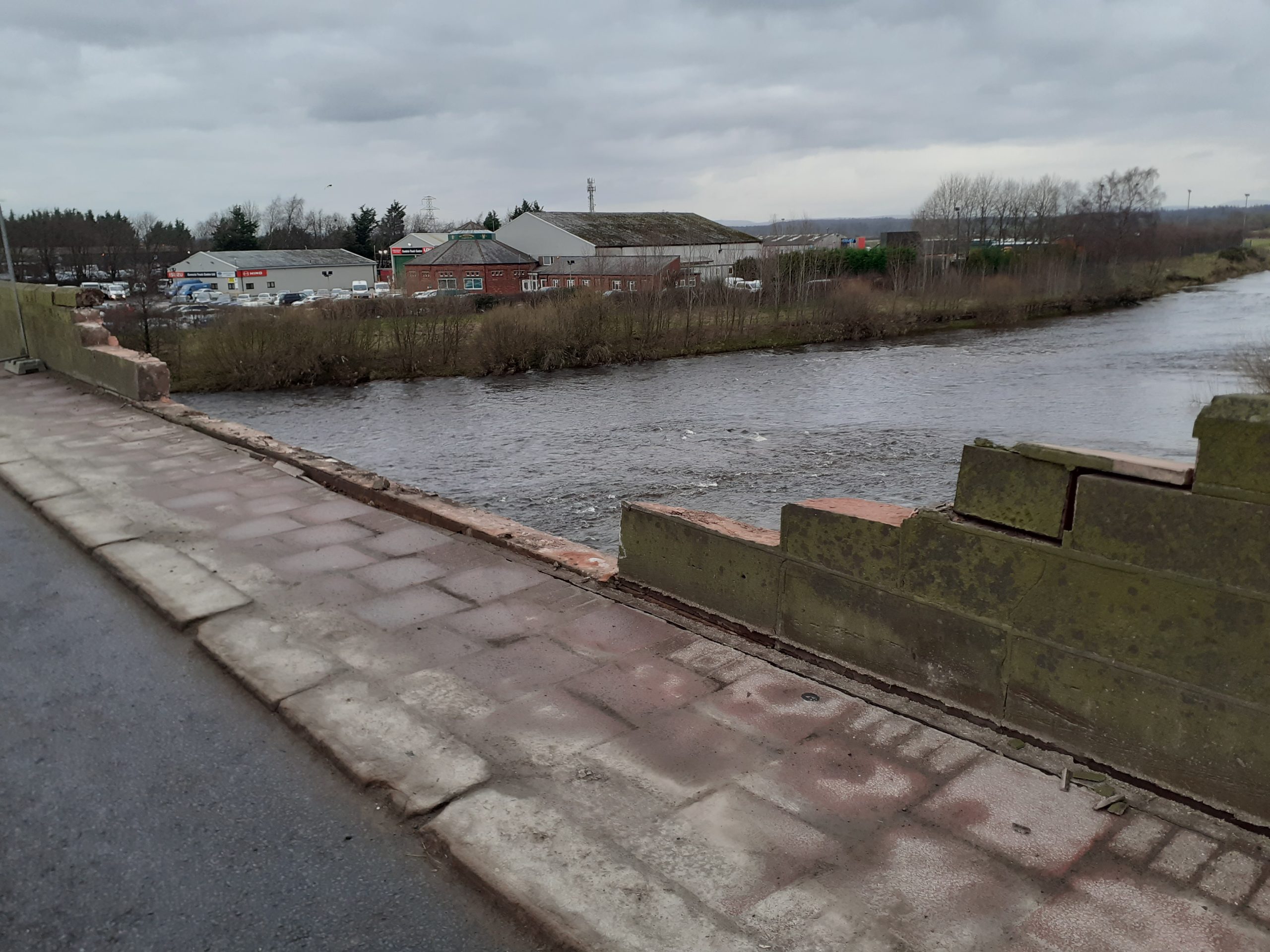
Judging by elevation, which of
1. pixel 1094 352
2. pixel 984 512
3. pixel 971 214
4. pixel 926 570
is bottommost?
pixel 1094 352

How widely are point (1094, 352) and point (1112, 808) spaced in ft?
103

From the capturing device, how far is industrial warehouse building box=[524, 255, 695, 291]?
39.5m

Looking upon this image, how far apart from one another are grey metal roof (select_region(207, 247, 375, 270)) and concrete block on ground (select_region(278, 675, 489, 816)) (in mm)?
81073

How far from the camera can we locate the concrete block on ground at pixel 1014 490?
9.81ft

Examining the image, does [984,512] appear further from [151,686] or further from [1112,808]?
[151,686]

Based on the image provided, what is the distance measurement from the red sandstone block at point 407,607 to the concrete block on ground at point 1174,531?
9.20 ft

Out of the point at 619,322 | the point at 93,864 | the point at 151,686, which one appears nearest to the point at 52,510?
the point at 151,686

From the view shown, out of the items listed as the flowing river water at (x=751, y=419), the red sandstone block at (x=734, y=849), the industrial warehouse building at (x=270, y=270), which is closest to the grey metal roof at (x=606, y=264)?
the flowing river water at (x=751, y=419)

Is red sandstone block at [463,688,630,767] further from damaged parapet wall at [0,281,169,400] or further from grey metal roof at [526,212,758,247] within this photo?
grey metal roof at [526,212,758,247]

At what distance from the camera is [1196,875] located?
2.51m

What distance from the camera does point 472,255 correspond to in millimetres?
58688

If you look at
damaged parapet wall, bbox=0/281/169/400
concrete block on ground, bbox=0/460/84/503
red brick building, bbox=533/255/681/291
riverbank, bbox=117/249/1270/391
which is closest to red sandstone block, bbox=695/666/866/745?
concrete block on ground, bbox=0/460/84/503

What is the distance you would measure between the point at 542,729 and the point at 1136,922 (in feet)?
6.27

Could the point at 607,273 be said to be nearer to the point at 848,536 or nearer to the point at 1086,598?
the point at 848,536
